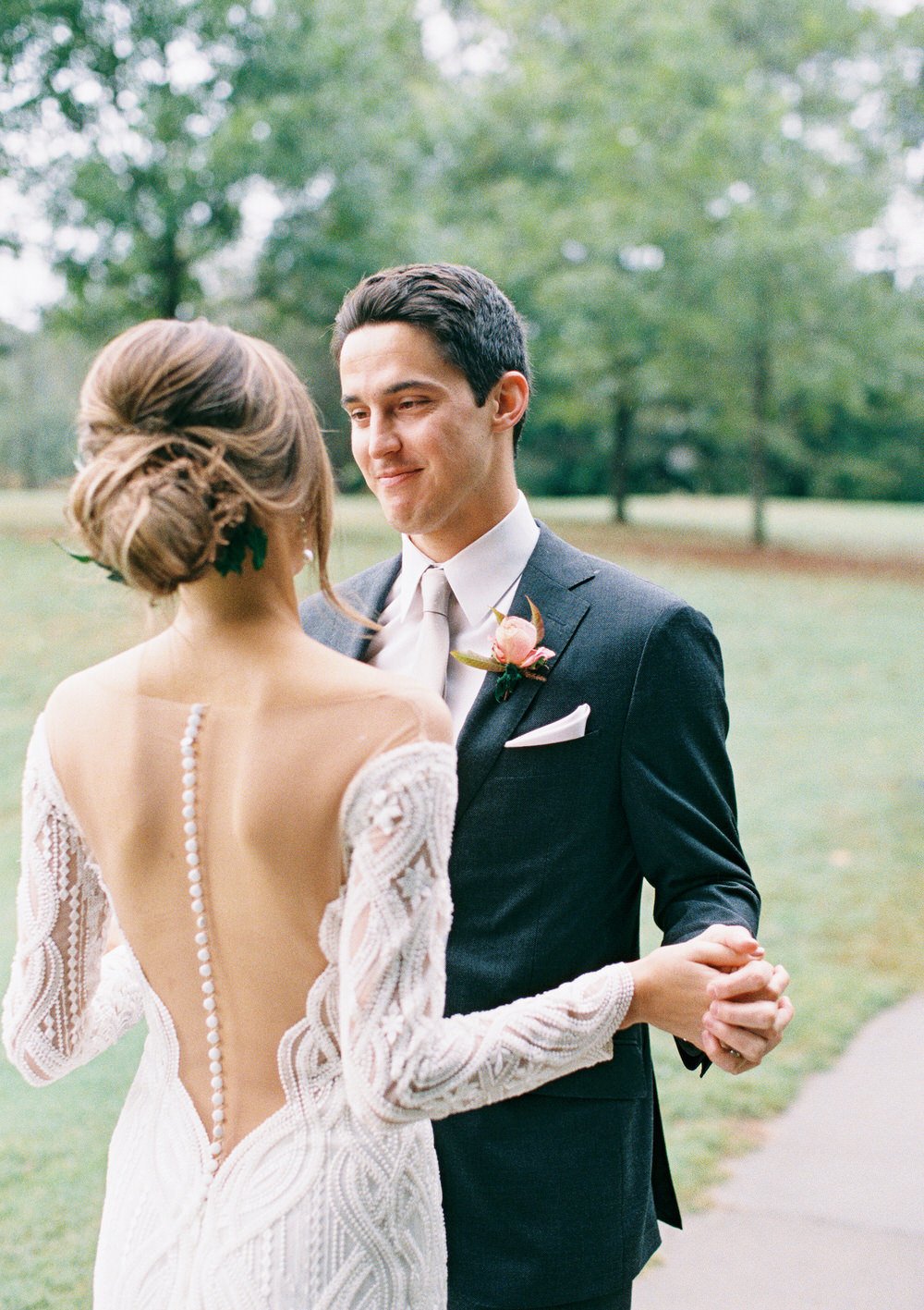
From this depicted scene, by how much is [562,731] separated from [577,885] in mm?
236

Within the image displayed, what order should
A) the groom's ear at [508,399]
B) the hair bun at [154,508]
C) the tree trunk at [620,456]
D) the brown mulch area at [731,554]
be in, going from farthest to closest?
the tree trunk at [620,456] → the brown mulch area at [731,554] → the groom's ear at [508,399] → the hair bun at [154,508]

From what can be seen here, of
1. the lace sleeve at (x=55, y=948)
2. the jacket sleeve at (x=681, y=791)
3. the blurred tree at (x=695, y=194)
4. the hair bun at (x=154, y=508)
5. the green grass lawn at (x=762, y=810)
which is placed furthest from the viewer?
the blurred tree at (x=695, y=194)

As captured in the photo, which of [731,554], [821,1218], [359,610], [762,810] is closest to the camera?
[359,610]

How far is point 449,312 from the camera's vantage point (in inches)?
83.0

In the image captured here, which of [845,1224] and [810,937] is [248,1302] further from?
[810,937]

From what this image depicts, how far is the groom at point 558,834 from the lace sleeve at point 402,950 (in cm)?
57

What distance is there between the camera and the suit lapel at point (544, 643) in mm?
2018

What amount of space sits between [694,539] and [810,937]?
48.0 ft

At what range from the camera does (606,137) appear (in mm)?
19453

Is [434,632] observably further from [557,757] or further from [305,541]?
[305,541]

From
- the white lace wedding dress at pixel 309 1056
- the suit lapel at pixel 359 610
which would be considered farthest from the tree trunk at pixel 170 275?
the white lace wedding dress at pixel 309 1056

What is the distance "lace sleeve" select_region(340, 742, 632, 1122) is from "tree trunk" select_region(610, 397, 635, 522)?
21168mm

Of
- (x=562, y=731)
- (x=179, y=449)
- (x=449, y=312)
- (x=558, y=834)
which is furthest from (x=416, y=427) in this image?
(x=179, y=449)

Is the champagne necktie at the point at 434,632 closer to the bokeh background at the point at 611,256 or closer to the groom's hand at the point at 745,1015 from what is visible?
the groom's hand at the point at 745,1015
